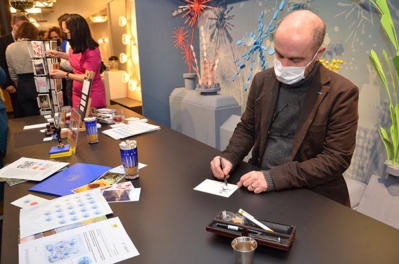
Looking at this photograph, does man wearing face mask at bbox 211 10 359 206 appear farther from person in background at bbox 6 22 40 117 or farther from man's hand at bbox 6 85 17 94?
man's hand at bbox 6 85 17 94

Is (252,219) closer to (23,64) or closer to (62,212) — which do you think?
(62,212)

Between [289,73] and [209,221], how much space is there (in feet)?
2.66

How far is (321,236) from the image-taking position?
93 cm

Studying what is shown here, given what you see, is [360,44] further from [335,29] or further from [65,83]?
[65,83]

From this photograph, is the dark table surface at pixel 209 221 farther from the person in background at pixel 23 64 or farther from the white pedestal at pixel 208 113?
the person in background at pixel 23 64

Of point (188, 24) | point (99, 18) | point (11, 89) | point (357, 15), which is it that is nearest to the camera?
point (357, 15)

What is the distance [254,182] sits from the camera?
47.9 inches

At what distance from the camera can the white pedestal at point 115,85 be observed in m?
4.91

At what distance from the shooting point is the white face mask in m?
1.45

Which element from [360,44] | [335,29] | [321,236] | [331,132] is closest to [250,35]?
[335,29]

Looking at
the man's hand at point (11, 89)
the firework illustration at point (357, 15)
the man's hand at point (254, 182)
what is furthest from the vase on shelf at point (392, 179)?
the man's hand at point (11, 89)

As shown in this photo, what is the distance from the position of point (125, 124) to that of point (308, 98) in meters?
1.35

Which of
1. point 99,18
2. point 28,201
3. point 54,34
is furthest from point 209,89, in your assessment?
point 99,18

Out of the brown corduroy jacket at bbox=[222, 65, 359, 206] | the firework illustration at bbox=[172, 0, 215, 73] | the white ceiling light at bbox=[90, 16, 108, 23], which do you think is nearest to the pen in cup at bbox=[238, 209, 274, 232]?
the brown corduroy jacket at bbox=[222, 65, 359, 206]
